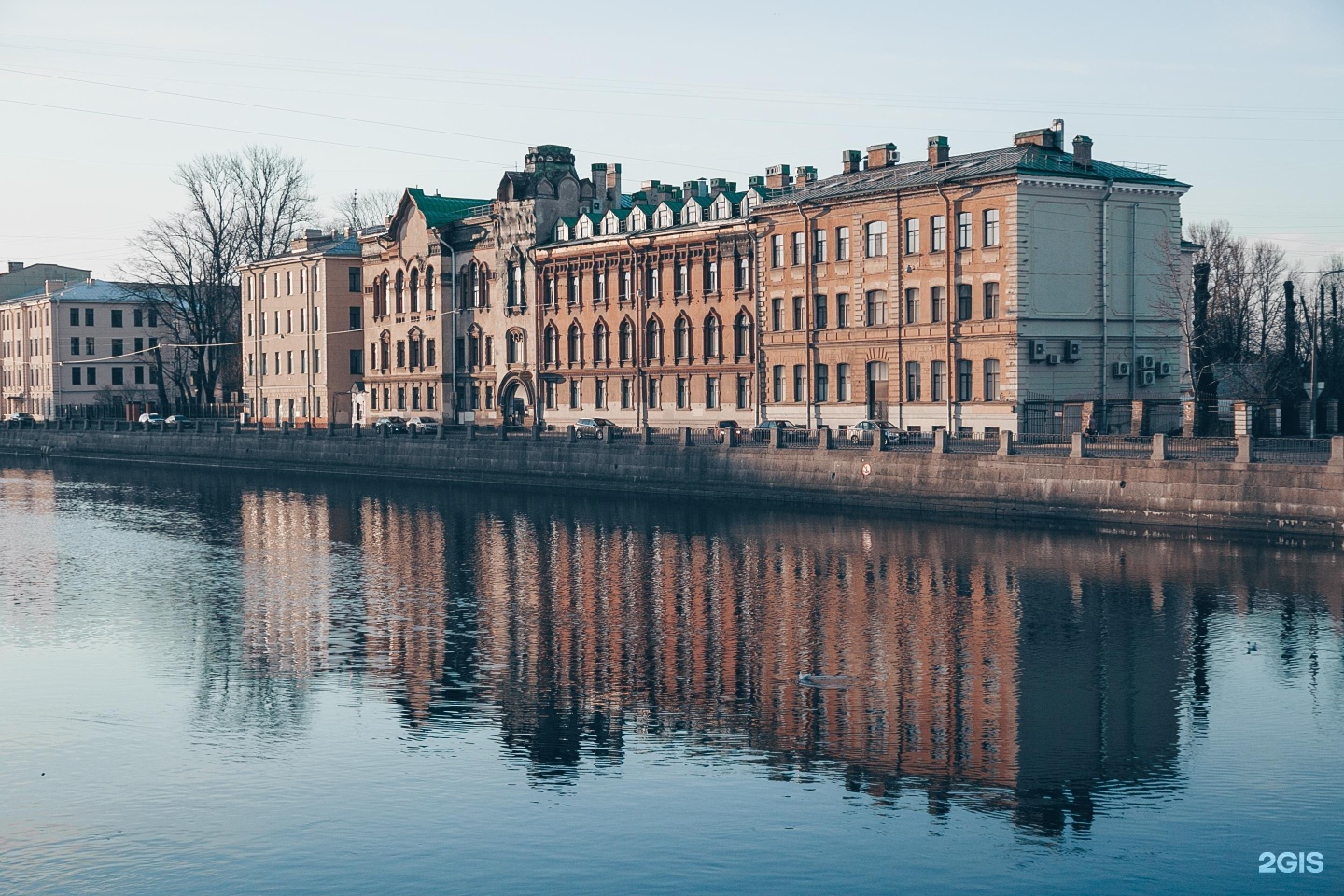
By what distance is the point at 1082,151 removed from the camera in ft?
203

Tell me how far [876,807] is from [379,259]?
85.3 m

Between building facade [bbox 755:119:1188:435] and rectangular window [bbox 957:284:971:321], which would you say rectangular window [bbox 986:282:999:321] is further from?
rectangular window [bbox 957:284:971:321]

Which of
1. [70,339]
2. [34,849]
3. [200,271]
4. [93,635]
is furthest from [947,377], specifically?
[70,339]

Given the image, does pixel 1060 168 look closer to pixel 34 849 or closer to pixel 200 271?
pixel 34 849

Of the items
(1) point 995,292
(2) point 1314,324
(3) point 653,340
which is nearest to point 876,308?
(1) point 995,292

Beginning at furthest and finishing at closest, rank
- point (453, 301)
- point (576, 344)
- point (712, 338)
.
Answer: point (453, 301), point (576, 344), point (712, 338)

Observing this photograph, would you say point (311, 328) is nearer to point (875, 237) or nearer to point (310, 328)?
point (310, 328)

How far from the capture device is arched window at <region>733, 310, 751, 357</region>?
73.9 meters

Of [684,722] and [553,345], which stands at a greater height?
[553,345]

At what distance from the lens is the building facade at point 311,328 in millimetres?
104000

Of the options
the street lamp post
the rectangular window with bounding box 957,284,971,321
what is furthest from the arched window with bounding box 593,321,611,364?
the street lamp post

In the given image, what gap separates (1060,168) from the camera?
6078cm

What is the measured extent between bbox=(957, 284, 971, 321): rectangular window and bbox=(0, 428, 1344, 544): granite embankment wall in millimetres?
10794

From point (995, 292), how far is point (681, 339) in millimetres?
20607
